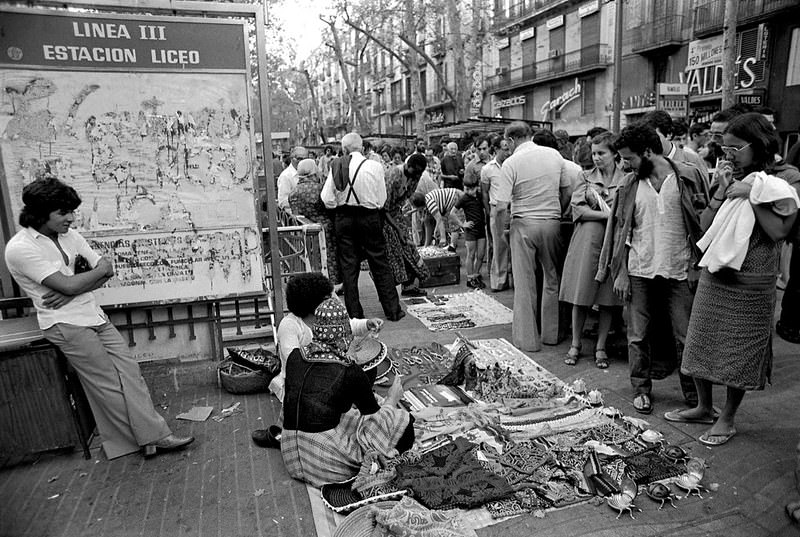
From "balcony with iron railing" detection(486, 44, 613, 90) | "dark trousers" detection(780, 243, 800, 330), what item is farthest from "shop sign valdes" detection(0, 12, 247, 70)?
"balcony with iron railing" detection(486, 44, 613, 90)

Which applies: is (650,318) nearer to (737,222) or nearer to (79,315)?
(737,222)

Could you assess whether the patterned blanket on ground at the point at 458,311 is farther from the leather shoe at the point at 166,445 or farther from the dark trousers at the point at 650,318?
the leather shoe at the point at 166,445

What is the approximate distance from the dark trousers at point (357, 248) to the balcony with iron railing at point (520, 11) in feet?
83.4

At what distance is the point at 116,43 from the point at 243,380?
2729 mm

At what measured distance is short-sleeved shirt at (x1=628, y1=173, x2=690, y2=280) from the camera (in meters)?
4.00

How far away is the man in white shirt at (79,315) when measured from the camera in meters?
3.36

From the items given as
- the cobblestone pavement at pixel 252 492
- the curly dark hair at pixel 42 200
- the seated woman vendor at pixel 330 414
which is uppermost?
the curly dark hair at pixel 42 200

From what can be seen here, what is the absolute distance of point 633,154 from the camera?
4.05 meters

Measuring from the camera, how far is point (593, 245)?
16.5ft

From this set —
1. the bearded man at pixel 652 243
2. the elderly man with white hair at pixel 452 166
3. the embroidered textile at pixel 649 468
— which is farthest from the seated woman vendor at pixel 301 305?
the elderly man with white hair at pixel 452 166

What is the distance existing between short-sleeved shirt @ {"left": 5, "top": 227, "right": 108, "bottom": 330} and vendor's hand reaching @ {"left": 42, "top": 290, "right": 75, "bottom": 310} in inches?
0.7

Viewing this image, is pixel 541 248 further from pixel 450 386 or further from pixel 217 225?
pixel 217 225

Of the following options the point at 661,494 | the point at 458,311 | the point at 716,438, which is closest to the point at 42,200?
the point at 661,494

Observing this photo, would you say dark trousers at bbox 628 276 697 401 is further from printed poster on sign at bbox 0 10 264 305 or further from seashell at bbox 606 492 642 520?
printed poster on sign at bbox 0 10 264 305
